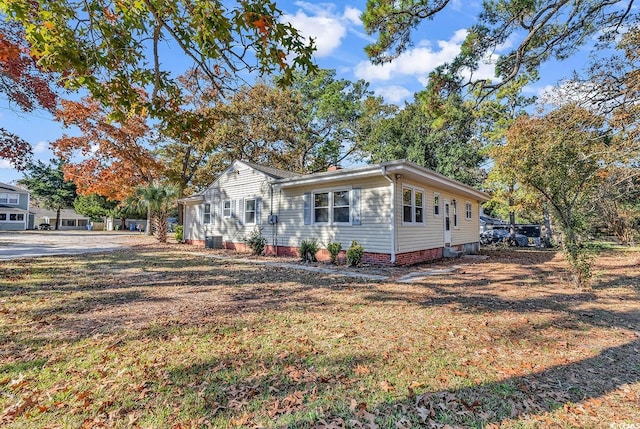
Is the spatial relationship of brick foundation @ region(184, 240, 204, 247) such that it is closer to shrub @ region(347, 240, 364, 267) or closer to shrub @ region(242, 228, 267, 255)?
shrub @ region(242, 228, 267, 255)

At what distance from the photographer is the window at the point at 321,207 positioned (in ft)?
38.1

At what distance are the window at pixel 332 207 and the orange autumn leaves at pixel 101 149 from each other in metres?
12.4

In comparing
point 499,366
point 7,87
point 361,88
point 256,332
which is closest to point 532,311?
point 499,366

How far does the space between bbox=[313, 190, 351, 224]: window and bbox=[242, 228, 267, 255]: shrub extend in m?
2.94

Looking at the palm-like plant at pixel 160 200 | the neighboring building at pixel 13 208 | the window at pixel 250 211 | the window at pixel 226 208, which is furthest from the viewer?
the neighboring building at pixel 13 208

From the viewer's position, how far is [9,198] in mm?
37531

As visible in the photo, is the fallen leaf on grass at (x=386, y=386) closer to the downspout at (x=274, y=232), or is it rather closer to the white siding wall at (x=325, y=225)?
the white siding wall at (x=325, y=225)

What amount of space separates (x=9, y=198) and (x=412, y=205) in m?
48.3

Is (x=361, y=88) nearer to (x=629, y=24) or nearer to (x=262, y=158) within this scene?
(x=262, y=158)

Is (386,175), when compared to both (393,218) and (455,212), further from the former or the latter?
(455,212)

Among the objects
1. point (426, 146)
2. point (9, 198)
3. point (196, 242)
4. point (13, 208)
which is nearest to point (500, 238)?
point (426, 146)

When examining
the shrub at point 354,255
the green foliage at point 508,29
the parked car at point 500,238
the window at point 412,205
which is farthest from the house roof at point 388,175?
the parked car at point 500,238

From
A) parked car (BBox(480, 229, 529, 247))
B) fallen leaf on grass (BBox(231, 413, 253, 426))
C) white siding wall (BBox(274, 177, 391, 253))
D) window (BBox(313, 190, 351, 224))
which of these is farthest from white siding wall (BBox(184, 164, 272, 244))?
parked car (BBox(480, 229, 529, 247))

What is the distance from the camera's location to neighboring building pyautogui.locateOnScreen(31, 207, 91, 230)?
154ft
